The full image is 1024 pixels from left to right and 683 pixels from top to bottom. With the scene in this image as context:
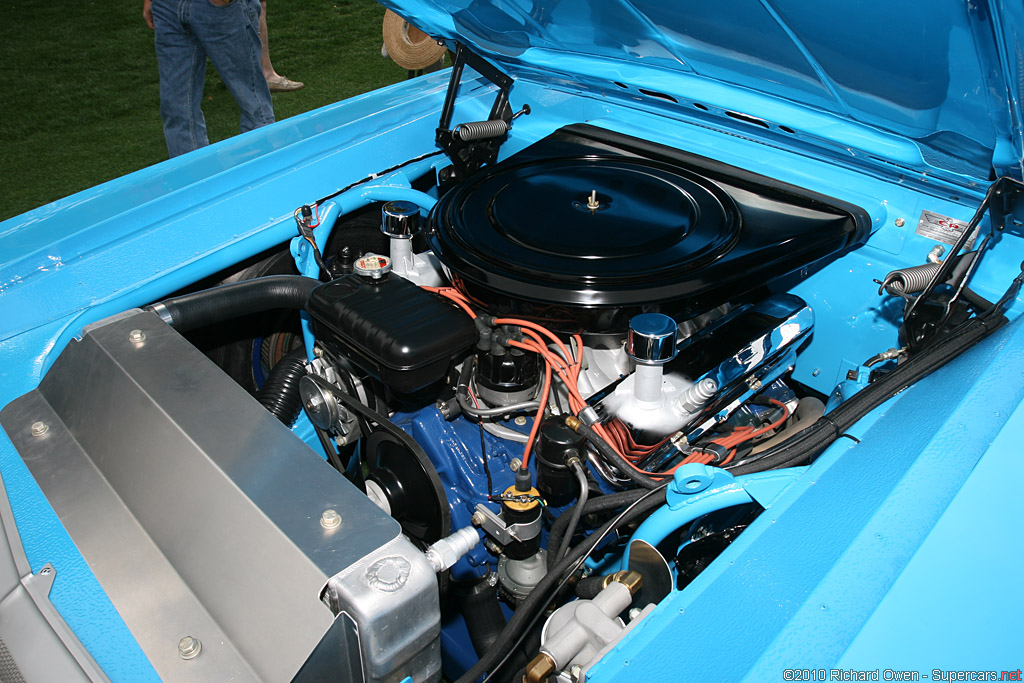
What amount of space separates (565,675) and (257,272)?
40.0 inches

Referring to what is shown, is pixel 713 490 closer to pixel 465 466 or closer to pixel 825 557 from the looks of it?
pixel 825 557

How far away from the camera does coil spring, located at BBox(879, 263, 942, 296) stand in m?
1.05

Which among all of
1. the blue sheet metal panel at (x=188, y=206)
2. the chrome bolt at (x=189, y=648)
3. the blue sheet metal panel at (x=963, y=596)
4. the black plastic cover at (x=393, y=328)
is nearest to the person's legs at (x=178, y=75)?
the blue sheet metal panel at (x=188, y=206)

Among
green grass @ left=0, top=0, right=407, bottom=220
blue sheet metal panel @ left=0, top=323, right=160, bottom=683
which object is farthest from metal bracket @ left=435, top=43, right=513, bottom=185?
green grass @ left=0, top=0, right=407, bottom=220

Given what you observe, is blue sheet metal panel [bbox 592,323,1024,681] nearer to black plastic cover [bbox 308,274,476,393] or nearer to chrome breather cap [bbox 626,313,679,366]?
chrome breather cap [bbox 626,313,679,366]

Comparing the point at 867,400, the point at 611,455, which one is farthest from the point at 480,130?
the point at 867,400

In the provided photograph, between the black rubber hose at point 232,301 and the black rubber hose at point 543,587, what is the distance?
0.60 m

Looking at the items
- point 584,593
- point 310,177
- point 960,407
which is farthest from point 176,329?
point 960,407

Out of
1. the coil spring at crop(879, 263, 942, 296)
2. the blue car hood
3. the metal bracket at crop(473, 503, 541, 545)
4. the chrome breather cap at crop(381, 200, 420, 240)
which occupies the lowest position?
the metal bracket at crop(473, 503, 541, 545)

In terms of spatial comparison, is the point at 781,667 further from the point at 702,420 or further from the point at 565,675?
the point at 702,420

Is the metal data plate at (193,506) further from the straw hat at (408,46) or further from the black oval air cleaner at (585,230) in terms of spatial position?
the straw hat at (408,46)

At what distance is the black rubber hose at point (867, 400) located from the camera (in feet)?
3.06

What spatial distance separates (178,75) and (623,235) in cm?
257

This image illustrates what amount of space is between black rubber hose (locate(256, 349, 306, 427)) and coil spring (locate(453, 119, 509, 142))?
22.5 inches
